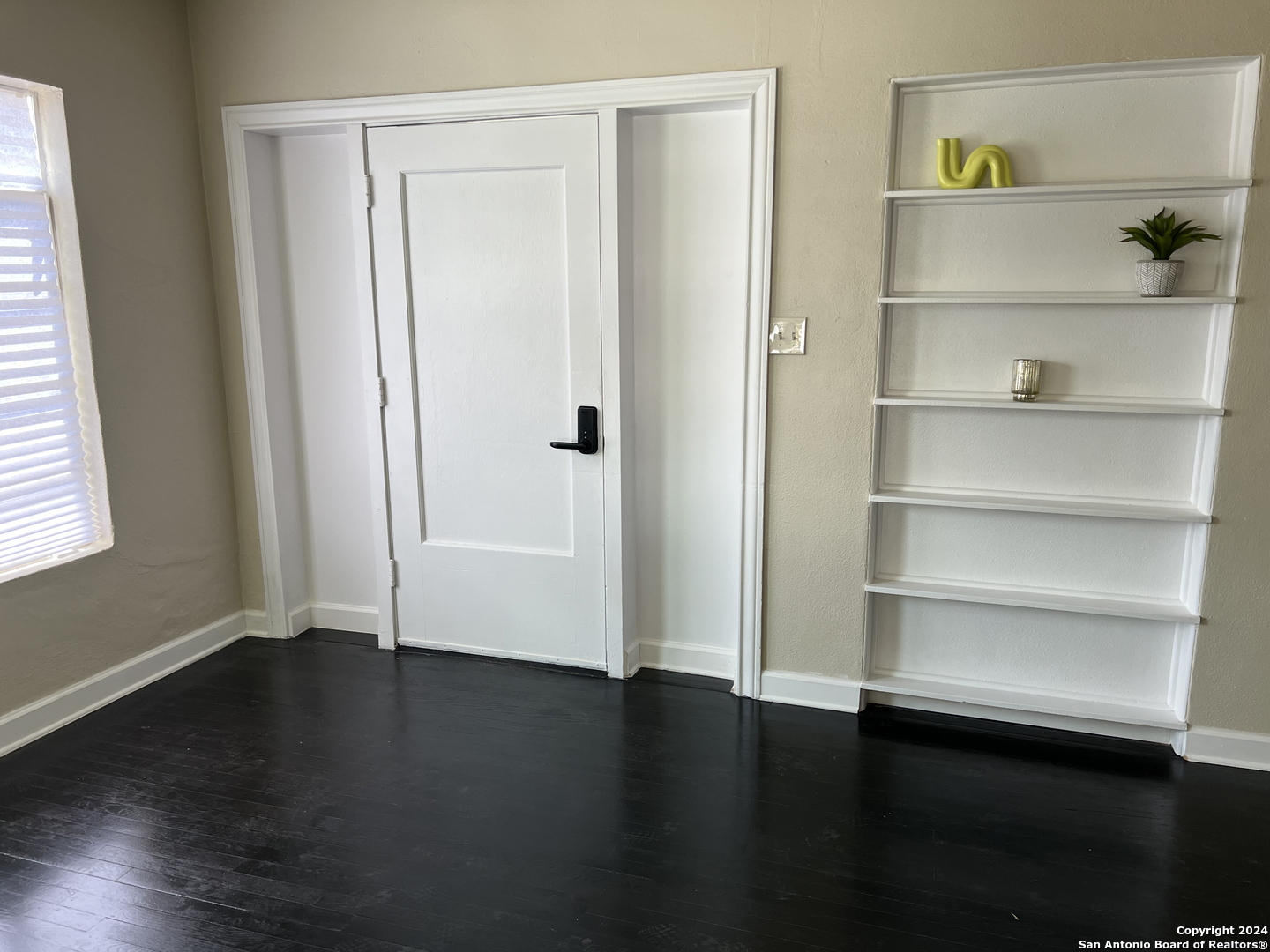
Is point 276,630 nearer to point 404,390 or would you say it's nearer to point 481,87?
point 404,390

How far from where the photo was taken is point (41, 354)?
9.75 feet

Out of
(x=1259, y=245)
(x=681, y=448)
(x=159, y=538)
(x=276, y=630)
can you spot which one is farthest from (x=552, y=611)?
(x=1259, y=245)

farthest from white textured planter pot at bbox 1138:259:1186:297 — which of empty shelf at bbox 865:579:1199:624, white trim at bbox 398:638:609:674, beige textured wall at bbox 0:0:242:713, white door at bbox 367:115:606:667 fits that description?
beige textured wall at bbox 0:0:242:713

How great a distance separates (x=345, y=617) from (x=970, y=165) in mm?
3043

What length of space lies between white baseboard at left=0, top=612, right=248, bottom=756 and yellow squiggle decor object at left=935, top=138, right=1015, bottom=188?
3.29 meters

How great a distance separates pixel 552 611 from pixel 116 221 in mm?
2136

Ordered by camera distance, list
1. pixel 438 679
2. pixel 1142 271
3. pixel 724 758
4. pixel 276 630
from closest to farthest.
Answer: pixel 1142 271 < pixel 724 758 < pixel 438 679 < pixel 276 630

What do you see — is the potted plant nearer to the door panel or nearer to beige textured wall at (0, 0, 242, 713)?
the door panel

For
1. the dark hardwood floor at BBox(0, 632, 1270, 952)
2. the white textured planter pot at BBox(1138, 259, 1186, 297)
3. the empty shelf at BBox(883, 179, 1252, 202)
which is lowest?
the dark hardwood floor at BBox(0, 632, 1270, 952)

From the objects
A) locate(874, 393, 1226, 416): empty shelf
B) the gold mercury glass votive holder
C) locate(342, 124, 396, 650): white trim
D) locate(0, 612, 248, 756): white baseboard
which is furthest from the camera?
locate(342, 124, 396, 650): white trim

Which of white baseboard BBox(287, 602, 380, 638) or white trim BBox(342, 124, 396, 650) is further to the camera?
white baseboard BBox(287, 602, 380, 638)

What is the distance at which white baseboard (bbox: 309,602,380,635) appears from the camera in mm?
3898

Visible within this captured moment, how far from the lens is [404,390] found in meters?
3.53

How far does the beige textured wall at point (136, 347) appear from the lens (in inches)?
118
